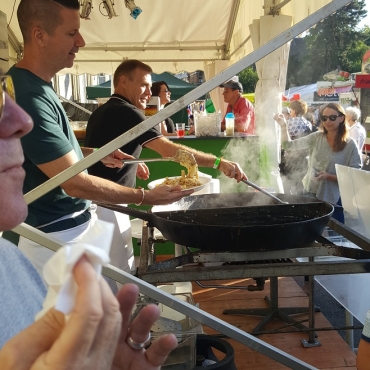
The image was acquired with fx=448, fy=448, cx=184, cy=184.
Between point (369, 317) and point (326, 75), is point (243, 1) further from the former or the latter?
point (369, 317)

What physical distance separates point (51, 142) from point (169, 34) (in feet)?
23.2

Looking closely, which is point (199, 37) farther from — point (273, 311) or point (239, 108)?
point (273, 311)

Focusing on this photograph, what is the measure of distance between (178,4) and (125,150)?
4398mm

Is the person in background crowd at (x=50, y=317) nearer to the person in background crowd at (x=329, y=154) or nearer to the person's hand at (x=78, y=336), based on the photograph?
the person's hand at (x=78, y=336)

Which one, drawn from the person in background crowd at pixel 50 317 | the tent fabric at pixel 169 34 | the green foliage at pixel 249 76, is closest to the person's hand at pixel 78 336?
the person in background crowd at pixel 50 317

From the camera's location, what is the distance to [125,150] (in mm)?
3264

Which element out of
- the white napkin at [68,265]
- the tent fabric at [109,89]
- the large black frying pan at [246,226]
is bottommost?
the large black frying pan at [246,226]

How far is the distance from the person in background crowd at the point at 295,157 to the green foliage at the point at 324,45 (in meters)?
0.37

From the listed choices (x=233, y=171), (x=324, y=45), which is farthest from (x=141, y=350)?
(x=324, y=45)

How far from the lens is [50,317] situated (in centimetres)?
51

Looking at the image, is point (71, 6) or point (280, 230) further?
point (71, 6)

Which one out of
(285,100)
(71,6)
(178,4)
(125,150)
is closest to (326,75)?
(285,100)

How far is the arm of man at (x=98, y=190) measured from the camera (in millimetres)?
1867

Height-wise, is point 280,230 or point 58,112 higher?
point 58,112
